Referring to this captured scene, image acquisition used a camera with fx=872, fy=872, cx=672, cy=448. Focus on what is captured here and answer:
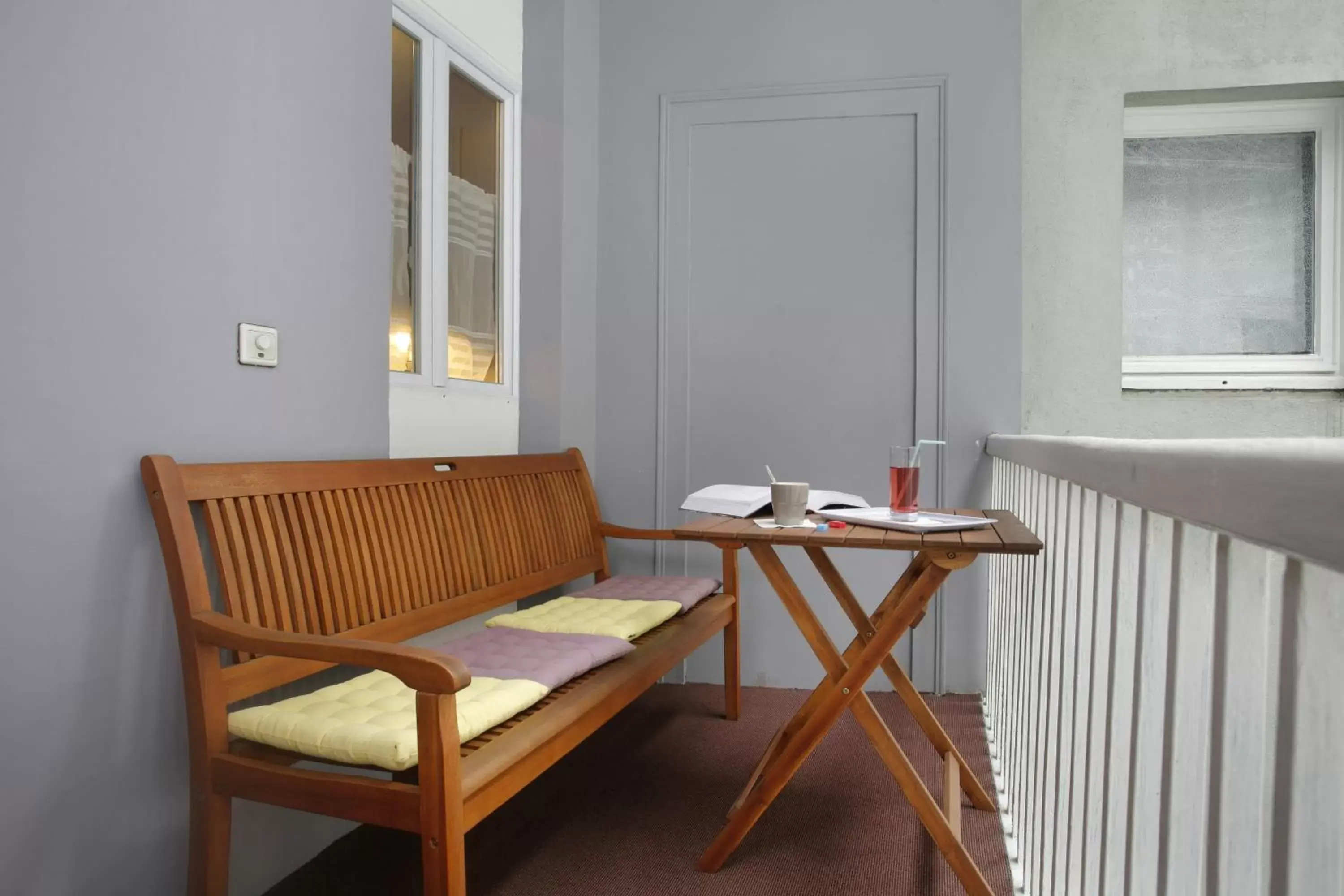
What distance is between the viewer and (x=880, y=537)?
5.66 feet

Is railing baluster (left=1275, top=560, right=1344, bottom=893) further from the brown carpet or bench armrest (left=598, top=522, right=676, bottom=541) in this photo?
bench armrest (left=598, top=522, right=676, bottom=541)

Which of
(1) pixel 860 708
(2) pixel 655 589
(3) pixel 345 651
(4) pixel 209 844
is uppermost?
(3) pixel 345 651

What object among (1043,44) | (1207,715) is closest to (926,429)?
(1043,44)

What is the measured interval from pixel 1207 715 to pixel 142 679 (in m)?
1.67

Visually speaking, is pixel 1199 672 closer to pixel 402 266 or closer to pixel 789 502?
pixel 789 502

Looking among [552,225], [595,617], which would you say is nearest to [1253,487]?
[595,617]

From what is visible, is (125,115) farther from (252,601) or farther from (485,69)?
(485,69)

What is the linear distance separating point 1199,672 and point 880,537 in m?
0.97

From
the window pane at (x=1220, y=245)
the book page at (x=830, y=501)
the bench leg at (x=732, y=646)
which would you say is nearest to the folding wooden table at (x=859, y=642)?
the book page at (x=830, y=501)

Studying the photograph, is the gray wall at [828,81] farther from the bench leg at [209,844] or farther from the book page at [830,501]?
the bench leg at [209,844]

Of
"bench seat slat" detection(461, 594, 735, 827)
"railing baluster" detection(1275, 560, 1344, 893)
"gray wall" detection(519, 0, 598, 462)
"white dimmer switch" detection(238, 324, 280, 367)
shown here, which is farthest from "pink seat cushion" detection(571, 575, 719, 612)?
"railing baluster" detection(1275, 560, 1344, 893)

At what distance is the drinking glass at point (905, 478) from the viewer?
77.5 inches

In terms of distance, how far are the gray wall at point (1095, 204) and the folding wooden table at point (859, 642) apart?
152 centimetres

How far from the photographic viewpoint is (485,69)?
4.07 metres
